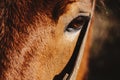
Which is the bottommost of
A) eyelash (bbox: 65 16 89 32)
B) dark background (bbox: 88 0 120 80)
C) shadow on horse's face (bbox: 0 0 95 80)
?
dark background (bbox: 88 0 120 80)

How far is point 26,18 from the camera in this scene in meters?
1.90

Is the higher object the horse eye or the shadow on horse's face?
the shadow on horse's face

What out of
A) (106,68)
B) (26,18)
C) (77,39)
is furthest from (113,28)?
(26,18)

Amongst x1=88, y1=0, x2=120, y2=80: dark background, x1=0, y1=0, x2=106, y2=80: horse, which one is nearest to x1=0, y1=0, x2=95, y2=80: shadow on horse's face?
x1=0, y1=0, x2=106, y2=80: horse

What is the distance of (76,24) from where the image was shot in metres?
2.13

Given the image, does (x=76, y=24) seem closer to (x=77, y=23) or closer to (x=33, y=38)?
(x=77, y=23)

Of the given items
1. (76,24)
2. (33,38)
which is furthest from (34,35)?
(76,24)

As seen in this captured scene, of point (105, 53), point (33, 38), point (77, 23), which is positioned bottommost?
point (105, 53)

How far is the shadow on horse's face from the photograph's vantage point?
1.86 metres

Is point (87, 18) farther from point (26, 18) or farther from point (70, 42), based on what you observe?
point (26, 18)

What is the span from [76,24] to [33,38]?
0.34m

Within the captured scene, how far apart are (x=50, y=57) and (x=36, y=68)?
0.46ft

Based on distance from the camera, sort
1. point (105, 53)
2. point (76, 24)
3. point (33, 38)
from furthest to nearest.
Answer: point (105, 53), point (76, 24), point (33, 38)

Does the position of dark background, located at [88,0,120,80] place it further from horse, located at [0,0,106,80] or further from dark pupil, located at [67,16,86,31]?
horse, located at [0,0,106,80]
